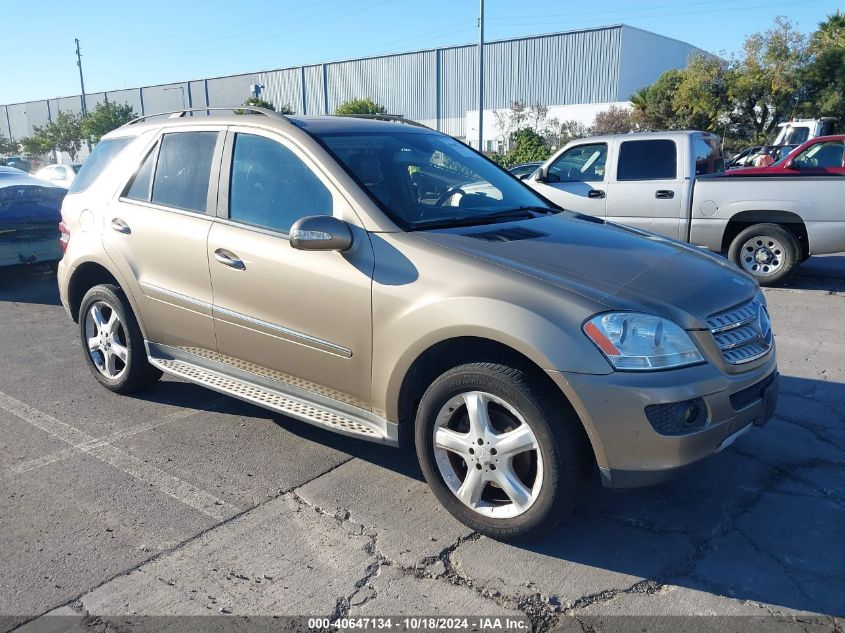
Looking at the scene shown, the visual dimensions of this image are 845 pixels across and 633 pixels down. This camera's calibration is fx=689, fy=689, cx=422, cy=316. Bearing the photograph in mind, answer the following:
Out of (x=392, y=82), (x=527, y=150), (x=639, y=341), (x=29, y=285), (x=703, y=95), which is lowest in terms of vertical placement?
(x=29, y=285)

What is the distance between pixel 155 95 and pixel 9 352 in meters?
69.2

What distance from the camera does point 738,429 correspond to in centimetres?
297

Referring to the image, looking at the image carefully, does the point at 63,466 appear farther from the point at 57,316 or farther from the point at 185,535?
the point at 57,316

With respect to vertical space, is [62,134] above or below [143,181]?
above

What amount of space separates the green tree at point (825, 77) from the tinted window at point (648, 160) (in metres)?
26.0

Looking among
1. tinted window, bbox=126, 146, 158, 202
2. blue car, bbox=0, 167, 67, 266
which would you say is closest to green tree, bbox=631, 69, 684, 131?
blue car, bbox=0, 167, 67, 266

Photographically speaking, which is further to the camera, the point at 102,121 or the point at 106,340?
the point at 102,121

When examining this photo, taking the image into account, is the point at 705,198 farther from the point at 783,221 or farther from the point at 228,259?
the point at 228,259

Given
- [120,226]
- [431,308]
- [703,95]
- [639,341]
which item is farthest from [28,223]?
[703,95]

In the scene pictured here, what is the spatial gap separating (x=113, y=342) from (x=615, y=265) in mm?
3452

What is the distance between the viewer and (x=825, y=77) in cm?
3034

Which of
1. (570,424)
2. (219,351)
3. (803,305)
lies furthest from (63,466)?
(803,305)

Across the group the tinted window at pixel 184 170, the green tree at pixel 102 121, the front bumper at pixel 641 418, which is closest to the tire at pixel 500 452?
the front bumper at pixel 641 418

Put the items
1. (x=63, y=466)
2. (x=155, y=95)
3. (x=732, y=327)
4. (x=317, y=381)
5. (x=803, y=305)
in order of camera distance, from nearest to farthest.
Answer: (x=732, y=327)
(x=317, y=381)
(x=63, y=466)
(x=803, y=305)
(x=155, y=95)
